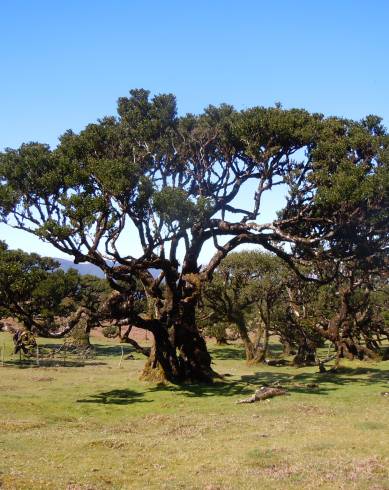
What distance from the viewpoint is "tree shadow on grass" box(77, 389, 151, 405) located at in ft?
88.7

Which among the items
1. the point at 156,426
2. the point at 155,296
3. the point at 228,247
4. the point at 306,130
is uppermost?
the point at 306,130

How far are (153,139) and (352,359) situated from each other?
84.4 ft

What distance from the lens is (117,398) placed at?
28.1m

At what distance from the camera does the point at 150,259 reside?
31062 mm

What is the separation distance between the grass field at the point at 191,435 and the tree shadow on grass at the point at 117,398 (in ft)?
0.18

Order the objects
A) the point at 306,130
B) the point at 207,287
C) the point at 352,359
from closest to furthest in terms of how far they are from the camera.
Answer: the point at 306,130, the point at 352,359, the point at 207,287

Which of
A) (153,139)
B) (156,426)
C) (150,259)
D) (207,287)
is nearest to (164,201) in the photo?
(150,259)

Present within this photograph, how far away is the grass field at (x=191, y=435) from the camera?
1283cm

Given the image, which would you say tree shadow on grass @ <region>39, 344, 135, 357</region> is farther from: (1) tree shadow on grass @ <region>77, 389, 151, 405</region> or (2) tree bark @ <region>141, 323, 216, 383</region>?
(1) tree shadow on grass @ <region>77, 389, 151, 405</region>

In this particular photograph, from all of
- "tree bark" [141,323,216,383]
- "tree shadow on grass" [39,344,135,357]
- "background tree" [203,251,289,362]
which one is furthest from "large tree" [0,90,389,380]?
"tree shadow on grass" [39,344,135,357]

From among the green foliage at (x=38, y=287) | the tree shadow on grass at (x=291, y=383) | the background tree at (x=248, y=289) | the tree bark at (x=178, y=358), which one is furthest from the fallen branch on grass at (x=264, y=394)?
the background tree at (x=248, y=289)

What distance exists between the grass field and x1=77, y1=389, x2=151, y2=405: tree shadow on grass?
55 millimetres

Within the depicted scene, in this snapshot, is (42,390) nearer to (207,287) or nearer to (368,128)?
(207,287)

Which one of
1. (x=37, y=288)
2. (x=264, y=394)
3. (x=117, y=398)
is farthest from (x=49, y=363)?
(x=264, y=394)
